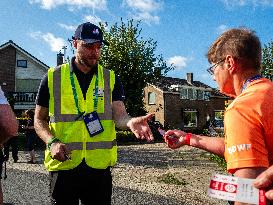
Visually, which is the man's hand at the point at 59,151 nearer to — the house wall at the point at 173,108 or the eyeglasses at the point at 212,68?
the eyeglasses at the point at 212,68

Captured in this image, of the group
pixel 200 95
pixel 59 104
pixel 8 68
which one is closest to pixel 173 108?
pixel 200 95

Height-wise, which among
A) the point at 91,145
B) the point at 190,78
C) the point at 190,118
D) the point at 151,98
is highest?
the point at 190,78

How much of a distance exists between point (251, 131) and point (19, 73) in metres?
44.4

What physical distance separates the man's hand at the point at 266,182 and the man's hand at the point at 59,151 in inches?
67.1

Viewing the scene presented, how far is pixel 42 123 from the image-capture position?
365cm

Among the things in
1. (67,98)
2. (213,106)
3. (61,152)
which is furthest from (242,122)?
(213,106)

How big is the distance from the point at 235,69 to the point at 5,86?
43.2 m

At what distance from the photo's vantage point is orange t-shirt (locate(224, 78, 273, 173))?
6.92 ft

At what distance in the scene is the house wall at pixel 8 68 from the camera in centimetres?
4316

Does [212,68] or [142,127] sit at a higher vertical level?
[212,68]

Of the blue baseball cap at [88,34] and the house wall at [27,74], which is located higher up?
the house wall at [27,74]

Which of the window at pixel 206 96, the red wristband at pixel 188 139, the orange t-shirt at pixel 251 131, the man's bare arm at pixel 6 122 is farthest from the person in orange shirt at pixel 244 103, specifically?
the window at pixel 206 96

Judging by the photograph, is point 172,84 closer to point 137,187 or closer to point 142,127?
point 137,187

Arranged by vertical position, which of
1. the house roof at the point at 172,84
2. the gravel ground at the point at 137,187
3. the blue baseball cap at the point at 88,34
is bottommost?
the gravel ground at the point at 137,187
